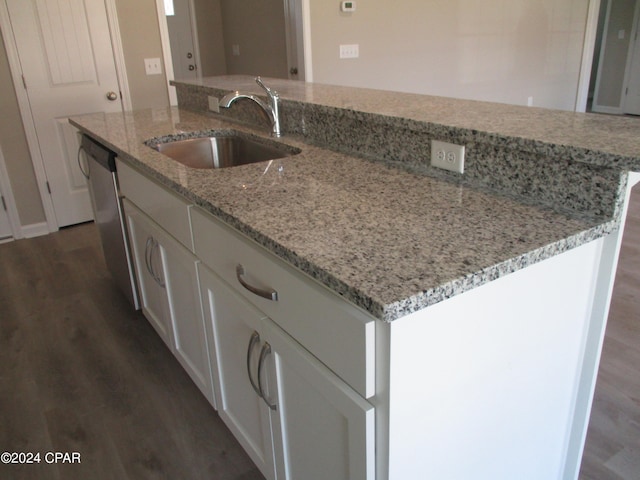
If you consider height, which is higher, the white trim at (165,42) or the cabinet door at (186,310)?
the white trim at (165,42)

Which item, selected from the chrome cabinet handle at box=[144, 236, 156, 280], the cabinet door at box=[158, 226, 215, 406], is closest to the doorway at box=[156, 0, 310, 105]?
the chrome cabinet handle at box=[144, 236, 156, 280]

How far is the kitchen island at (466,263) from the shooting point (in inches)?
35.3

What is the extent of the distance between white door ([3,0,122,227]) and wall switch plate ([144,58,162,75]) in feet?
0.78

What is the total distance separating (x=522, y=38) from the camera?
17.7 feet

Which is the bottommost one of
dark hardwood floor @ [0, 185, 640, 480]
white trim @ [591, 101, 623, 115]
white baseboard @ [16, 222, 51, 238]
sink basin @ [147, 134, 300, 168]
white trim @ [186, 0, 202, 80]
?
dark hardwood floor @ [0, 185, 640, 480]

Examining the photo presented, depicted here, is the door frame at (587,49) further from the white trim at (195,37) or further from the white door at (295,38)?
the white trim at (195,37)

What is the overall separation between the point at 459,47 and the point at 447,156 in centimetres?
394

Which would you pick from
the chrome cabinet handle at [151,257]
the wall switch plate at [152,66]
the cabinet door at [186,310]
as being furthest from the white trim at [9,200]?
the cabinet door at [186,310]

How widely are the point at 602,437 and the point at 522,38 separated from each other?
4731 millimetres

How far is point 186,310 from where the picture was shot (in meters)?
1.79

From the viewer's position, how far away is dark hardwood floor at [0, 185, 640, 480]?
171 centimetres

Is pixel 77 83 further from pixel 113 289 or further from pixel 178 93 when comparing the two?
pixel 113 289

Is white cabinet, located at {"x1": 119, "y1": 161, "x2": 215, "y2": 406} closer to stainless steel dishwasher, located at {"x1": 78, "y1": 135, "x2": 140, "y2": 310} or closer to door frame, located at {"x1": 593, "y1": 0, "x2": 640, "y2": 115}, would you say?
stainless steel dishwasher, located at {"x1": 78, "y1": 135, "x2": 140, "y2": 310}

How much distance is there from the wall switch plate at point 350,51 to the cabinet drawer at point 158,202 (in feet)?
8.54
